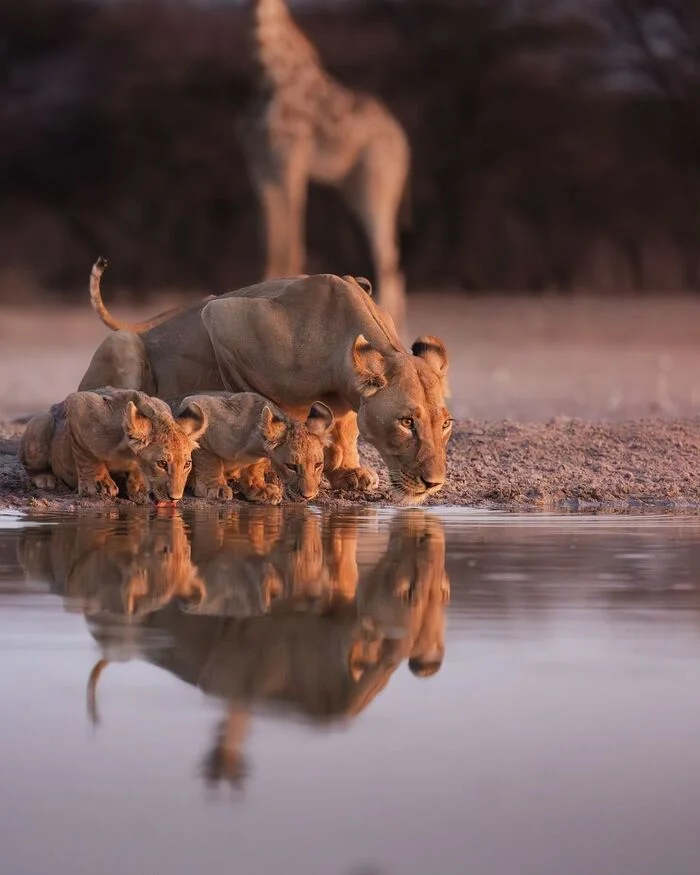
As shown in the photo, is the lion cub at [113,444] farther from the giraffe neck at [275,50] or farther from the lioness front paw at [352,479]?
the giraffe neck at [275,50]

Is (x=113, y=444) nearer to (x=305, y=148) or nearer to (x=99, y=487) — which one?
(x=99, y=487)

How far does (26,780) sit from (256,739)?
0.31 meters

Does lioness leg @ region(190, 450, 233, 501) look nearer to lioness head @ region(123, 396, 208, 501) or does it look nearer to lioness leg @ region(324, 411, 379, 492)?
lioness head @ region(123, 396, 208, 501)

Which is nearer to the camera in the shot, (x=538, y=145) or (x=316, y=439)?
(x=316, y=439)

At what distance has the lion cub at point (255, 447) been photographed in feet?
20.5

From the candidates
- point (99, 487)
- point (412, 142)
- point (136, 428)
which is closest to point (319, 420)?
point (136, 428)

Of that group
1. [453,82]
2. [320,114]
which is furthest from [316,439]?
[453,82]

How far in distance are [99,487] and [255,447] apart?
0.59 metres

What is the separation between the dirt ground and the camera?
6891 millimetres

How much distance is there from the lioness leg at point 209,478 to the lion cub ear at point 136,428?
326mm

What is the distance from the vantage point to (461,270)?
16938 millimetres

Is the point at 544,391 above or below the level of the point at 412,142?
below

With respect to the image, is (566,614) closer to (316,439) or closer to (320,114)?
(316,439)

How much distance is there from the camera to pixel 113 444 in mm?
6426
